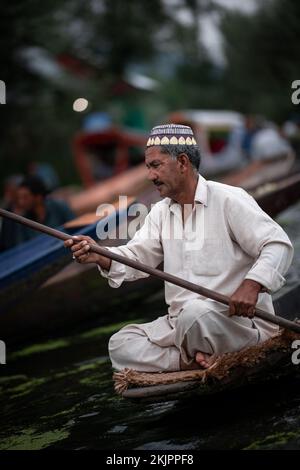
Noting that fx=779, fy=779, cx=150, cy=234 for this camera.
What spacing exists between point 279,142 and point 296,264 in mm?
11651

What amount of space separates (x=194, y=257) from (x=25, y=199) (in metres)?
4.27

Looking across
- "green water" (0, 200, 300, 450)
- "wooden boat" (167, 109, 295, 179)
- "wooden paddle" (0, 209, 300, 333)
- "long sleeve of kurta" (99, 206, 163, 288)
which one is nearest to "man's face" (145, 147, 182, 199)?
"long sleeve of kurta" (99, 206, 163, 288)

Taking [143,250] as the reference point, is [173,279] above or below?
below

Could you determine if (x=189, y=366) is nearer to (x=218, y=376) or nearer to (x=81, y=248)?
(x=218, y=376)

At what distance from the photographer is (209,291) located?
4.21 meters

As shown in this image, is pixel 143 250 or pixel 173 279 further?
pixel 143 250

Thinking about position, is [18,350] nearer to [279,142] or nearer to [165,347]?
[165,347]

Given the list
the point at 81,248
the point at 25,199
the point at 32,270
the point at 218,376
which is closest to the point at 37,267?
the point at 32,270

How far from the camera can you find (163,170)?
4.48m

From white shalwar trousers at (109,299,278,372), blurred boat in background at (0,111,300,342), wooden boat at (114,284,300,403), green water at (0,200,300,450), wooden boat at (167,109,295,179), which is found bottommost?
green water at (0,200,300,450)

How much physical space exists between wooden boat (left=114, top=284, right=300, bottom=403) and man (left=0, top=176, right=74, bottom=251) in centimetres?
432

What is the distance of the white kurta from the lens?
13.9 feet

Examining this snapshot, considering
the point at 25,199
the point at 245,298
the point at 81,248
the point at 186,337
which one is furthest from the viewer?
the point at 25,199

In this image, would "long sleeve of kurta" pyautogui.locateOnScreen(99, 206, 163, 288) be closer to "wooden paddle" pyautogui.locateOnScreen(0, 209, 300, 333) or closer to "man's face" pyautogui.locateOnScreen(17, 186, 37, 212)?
"wooden paddle" pyautogui.locateOnScreen(0, 209, 300, 333)
